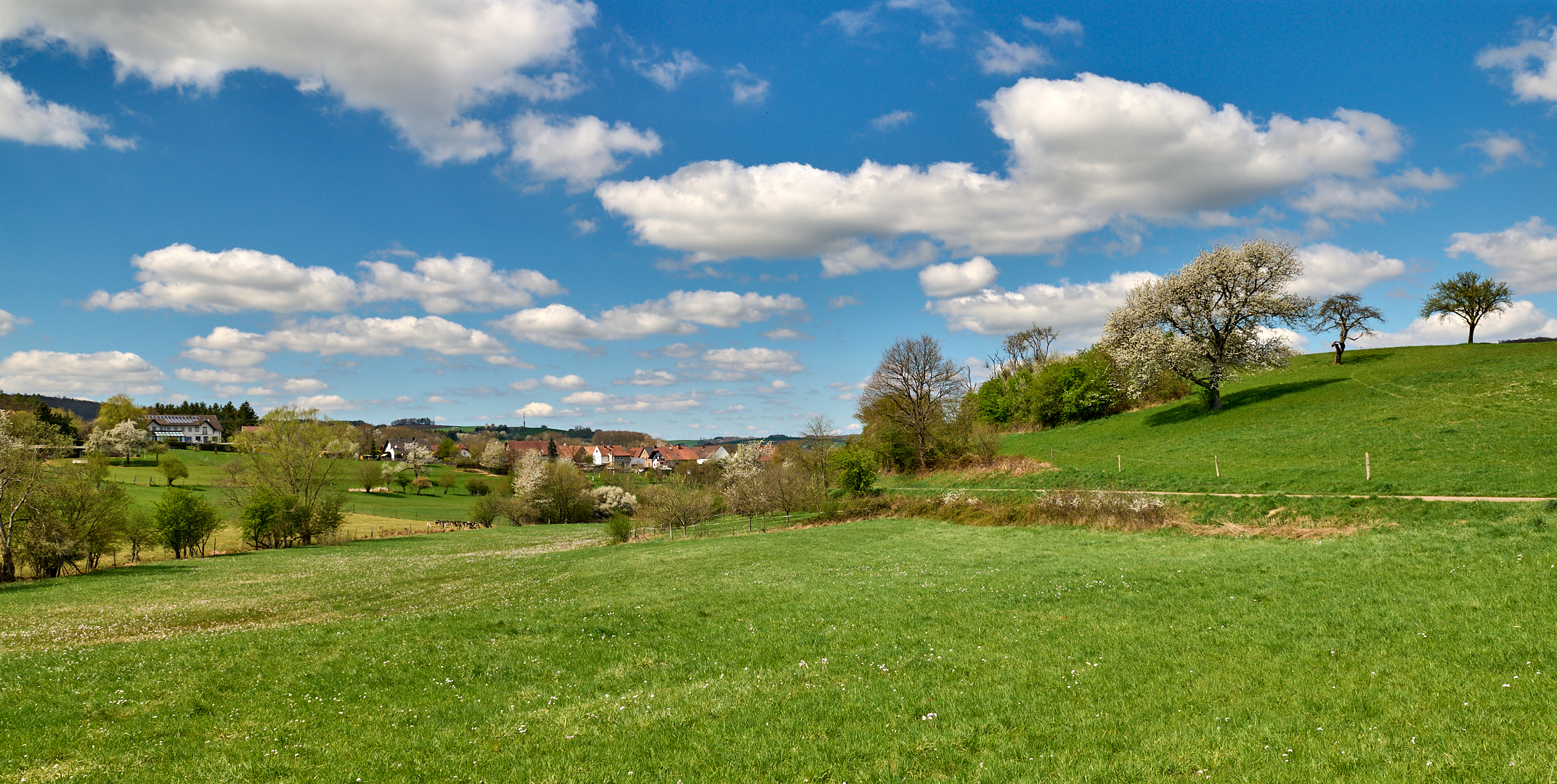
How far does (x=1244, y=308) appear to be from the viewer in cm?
5203

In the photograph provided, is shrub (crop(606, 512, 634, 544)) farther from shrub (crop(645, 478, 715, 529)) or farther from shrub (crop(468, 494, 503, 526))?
shrub (crop(468, 494, 503, 526))

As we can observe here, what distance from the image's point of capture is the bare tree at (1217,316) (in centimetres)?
5172

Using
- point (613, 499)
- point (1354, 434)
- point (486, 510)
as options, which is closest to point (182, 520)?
point (486, 510)

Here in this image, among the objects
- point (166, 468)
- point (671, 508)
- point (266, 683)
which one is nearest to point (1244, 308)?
point (671, 508)

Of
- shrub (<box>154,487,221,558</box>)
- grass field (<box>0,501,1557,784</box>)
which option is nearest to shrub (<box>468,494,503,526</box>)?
shrub (<box>154,487,221,558</box>)

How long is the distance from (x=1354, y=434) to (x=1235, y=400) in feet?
67.7

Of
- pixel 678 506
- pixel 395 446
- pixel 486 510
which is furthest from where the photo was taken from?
pixel 395 446

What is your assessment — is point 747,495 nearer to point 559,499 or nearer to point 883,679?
point 883,679

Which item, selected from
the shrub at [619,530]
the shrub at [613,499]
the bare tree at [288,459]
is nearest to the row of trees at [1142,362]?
the shrub at [619,530]

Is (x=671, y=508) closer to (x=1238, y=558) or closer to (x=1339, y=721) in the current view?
(x=1238, y=558)

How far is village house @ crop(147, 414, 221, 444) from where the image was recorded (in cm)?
17688

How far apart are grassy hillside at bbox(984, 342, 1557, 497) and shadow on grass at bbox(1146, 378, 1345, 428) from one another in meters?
0.19

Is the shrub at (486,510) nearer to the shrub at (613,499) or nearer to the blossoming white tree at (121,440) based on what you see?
the shrub at (613,499)

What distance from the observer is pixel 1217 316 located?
53500 millimetres
